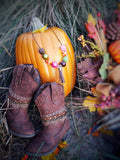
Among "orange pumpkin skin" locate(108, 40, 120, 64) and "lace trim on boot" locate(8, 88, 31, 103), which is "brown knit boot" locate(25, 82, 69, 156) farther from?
"orange pumpkin skin" locate(108, 40, 120, 64)

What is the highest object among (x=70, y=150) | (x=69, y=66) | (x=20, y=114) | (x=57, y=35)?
(x=57, y=35)

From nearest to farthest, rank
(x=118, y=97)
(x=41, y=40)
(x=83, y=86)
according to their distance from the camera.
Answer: (x=118, y=97) → (x=41, y=40) → (x=83, y=86)

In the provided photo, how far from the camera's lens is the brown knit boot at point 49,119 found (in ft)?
2.96

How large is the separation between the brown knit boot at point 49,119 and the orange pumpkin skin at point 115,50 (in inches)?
16.0

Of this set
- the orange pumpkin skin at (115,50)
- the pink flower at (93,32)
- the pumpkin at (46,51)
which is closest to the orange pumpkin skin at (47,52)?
the pumpkin at (46,51)

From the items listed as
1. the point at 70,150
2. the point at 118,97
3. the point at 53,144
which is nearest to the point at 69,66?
the point at 118,97

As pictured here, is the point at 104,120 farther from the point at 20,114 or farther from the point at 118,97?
the point at 20,114

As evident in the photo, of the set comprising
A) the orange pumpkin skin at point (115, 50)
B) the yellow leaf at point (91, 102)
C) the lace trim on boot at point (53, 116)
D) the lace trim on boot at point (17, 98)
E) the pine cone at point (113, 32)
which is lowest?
the yellow leaf at point (91, 102)

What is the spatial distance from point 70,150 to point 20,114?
55 centimetres

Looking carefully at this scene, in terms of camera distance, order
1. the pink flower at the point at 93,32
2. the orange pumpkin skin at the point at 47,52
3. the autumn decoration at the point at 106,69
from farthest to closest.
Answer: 1. the orange pumpkin skin at the point at 47,52
2. the pink flower at the point at 93,32
3. the autumn decoration at the point at 106,69

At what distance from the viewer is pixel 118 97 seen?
737mm

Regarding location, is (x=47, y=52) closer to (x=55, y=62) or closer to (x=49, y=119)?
(x=55, y=62)

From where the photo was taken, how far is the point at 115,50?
77cm

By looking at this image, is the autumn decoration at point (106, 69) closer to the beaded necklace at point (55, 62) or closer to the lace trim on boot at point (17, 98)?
the beaded necklace at point (55, 62)
